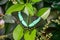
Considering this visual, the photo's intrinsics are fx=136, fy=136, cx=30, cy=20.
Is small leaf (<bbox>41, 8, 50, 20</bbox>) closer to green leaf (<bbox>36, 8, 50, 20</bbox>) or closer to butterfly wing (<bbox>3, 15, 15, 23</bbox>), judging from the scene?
green leaf (<bbox>36, 8, 50, 20</bbox>)

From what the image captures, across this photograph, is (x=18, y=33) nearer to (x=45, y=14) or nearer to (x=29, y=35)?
(x=29, y=35)

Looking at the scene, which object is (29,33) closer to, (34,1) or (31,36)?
(31,36)

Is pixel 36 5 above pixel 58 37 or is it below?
above

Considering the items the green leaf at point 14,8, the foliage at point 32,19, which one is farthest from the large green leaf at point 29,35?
the green leaf at point 14,8

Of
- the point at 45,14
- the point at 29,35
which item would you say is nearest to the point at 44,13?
the point at 45,14

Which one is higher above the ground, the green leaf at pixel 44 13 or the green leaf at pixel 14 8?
the green leaf at pixel 14 8

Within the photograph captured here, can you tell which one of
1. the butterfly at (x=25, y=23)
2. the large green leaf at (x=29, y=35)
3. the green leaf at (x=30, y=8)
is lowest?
the large green leaf at (x=29, y=35)

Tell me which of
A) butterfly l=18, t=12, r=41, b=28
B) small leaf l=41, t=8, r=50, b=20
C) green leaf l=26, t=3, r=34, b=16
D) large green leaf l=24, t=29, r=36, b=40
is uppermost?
green leaf l=26, t=3, r=34, b=16

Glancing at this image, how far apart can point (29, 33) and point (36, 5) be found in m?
0.14

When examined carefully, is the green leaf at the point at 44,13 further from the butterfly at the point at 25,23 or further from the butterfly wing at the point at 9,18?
the butterfly wing at the point at 9,18

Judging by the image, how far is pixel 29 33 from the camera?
612mm

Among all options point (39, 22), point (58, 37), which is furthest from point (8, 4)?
point (58, 37)

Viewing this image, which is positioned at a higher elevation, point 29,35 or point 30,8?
point 30,8

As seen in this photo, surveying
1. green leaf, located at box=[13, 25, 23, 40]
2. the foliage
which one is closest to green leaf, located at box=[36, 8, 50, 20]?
the foliage
